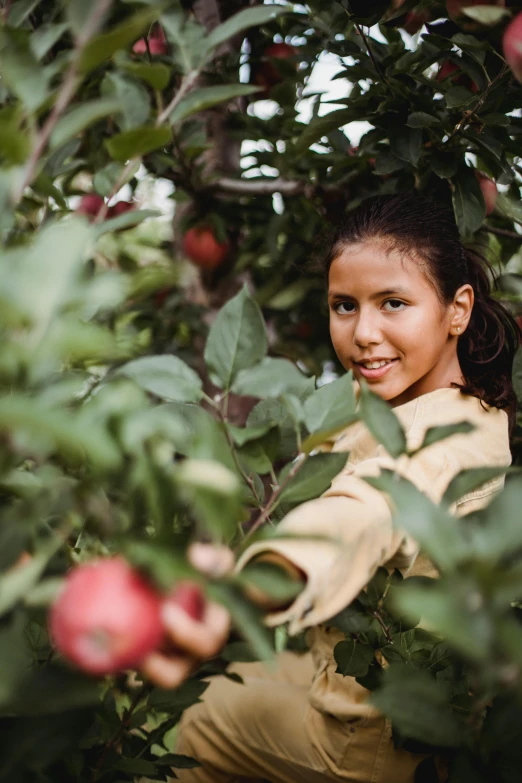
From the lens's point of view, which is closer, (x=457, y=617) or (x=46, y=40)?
(x=457, y=617)

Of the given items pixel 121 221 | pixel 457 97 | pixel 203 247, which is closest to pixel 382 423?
pixel 121 221

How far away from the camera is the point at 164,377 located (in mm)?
608

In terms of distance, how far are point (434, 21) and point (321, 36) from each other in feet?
1.19

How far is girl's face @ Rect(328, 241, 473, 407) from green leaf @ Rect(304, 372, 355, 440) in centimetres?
43

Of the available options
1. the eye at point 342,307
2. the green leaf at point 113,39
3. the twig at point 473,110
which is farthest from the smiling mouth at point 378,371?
the green leaf at point 113,39

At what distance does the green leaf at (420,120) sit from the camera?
1055mm

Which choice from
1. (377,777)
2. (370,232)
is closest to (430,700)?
(377,777)

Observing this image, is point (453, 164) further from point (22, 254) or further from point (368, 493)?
point (22, 254)

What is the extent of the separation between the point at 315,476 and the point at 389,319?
1.57ft

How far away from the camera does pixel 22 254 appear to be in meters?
0.46

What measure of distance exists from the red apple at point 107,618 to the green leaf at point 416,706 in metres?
0.17

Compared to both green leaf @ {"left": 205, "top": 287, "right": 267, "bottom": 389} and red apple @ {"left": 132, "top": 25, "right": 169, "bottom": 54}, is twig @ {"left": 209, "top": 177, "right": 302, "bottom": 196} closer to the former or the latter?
red apple @ {"left": 132, "top": 25, "right": 169, "bottom": 54}

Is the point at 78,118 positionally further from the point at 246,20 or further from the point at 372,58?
the point at 372,58

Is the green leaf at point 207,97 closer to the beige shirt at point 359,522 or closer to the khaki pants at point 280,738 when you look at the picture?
the beige shirt at point 359,522
